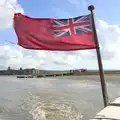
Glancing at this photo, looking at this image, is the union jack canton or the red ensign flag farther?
the union jack canton

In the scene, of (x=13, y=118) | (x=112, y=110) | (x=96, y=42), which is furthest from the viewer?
(x=13, y=118)

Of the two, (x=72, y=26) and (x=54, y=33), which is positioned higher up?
(x=72, y=26)

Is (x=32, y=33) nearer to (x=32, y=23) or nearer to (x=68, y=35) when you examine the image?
(x=32, y=23)

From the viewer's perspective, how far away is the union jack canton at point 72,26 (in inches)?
323

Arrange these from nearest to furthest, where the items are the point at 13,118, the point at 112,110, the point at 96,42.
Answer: the point at 112,110 < the point at 96,42 < the point at 13,118

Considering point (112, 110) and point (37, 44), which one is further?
point (37, 44)

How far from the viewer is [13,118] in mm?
16828

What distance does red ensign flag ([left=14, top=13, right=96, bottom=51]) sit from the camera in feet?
26.4

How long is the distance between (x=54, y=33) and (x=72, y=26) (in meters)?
0.48

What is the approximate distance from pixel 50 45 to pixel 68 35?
1.81 feet

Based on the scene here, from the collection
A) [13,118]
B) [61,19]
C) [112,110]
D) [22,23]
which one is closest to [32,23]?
[22,23]

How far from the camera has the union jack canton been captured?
8.21 metres

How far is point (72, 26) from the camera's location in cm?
831

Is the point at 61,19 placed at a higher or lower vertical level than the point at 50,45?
higher
